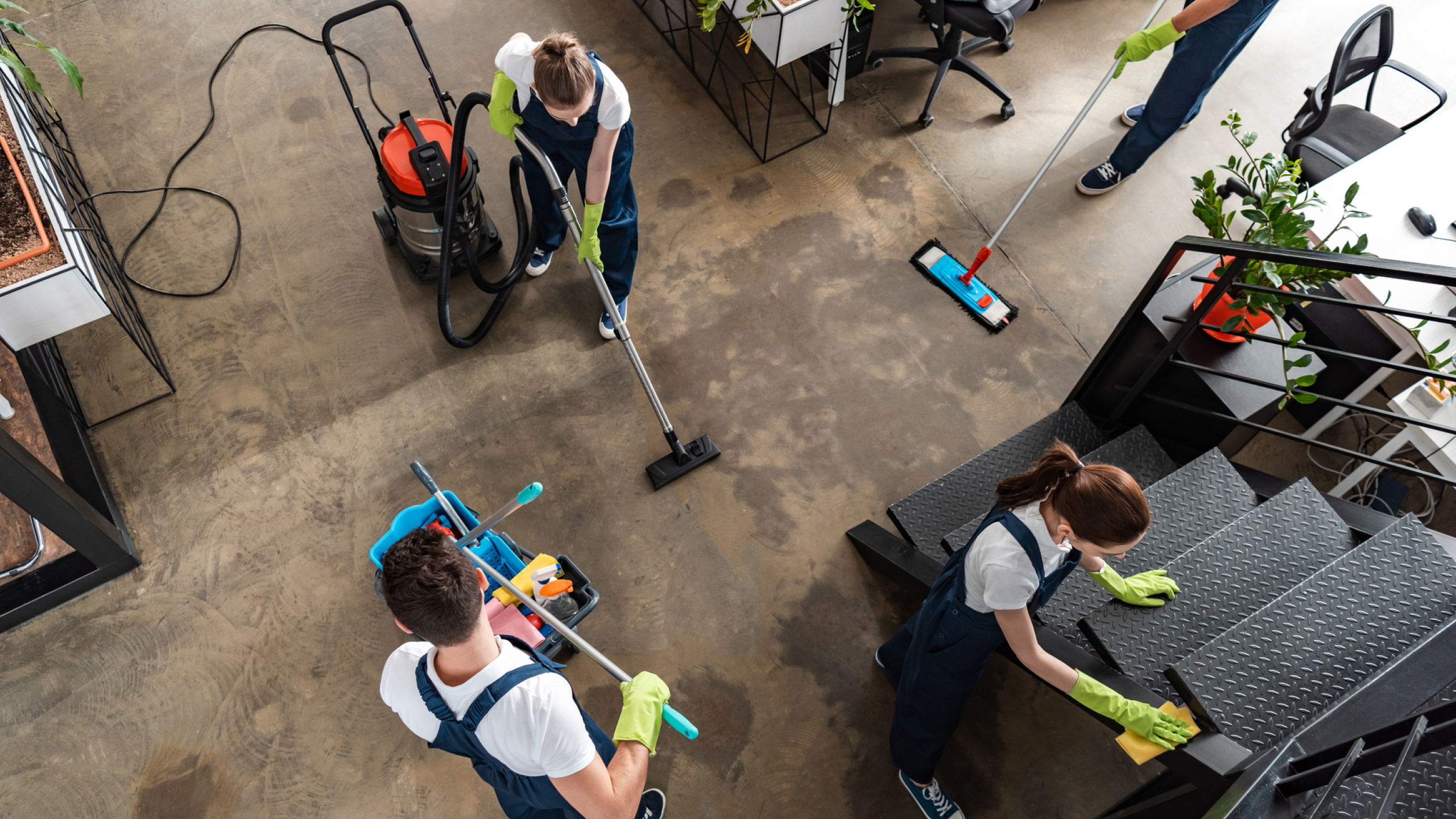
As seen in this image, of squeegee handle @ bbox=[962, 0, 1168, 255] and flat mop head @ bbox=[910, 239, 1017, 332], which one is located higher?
squeegee handle @ bbox=[962, 0, 1168, 255]

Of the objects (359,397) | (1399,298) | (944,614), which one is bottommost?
(359,397)

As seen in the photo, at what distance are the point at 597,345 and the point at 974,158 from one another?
206 centimetres

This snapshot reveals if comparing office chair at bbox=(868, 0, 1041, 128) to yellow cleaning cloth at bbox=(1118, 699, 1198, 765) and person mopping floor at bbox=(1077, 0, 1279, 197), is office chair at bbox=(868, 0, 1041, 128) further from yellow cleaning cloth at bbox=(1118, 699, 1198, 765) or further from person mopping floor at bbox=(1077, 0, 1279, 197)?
yellow cleaning cloth at bbox=(1118, 699, 1198, 765)

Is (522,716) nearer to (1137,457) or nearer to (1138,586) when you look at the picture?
(1138,586)

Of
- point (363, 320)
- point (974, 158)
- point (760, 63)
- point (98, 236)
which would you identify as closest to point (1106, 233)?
point (974, 158)

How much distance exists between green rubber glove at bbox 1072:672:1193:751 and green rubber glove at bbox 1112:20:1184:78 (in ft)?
7.35

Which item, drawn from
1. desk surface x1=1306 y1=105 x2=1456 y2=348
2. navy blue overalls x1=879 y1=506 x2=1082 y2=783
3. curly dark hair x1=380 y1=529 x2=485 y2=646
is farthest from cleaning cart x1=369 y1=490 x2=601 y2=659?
desk surface x1=1306 y1=105 x2=1456 y2=348

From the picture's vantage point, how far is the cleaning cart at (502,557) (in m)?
2.48

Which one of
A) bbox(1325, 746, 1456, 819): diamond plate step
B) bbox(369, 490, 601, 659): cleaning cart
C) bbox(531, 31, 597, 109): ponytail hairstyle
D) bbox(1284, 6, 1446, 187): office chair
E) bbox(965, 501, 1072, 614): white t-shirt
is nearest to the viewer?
bbox(1325, 746, 1456, 819): diamond plate step

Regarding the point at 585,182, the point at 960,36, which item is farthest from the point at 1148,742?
the point at 960,36

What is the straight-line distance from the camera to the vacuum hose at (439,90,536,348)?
2.63 meters

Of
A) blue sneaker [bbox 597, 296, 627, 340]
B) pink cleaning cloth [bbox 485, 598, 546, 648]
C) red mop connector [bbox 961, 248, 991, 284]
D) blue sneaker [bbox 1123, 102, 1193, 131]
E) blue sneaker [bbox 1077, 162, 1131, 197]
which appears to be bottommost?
pink cleaning cloth [bbox 485, 598, 546, 648]

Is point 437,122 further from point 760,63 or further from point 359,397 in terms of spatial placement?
point 760,63

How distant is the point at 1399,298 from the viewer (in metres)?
2.66
